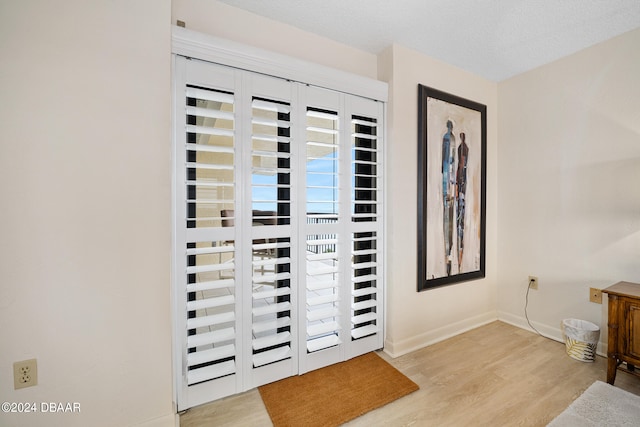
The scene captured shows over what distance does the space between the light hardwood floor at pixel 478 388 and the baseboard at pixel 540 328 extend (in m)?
0.08

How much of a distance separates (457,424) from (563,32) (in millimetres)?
2890

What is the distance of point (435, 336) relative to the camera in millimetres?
2475

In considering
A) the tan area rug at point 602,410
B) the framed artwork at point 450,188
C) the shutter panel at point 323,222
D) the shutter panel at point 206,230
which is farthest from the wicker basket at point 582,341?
the shutter panel at point 206,230

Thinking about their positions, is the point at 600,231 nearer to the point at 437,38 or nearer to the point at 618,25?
the point at 618,25

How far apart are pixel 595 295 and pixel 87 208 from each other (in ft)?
12.0

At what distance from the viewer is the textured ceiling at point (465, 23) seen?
1.79m

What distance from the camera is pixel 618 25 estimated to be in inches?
79.4

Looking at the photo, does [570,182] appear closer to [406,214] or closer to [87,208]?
[406,214]

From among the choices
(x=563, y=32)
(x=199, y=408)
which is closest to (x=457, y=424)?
(x=199, y=408)

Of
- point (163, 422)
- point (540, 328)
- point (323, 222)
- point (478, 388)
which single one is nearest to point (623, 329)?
point (540, 328)

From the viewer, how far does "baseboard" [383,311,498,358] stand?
A: 2264 mm

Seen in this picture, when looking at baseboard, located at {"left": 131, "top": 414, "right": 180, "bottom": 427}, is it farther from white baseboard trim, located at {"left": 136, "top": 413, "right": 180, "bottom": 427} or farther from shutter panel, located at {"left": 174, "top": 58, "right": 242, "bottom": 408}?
shutter panel, located at {"left": 174, "top": 58, "right": 242, "bottom": 408}

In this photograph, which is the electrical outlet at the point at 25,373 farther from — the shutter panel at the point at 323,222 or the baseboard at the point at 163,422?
the shutter panel at the point at 323,222

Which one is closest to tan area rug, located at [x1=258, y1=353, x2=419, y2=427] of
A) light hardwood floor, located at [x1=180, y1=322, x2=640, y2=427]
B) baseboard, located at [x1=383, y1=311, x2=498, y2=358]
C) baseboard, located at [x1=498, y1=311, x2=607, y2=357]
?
light hardwood floor, located at [x1=180, y1=322, x2=640, y2=427]
